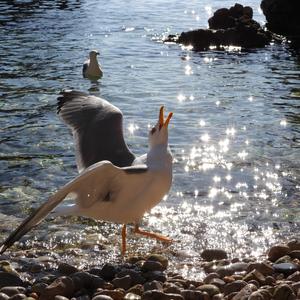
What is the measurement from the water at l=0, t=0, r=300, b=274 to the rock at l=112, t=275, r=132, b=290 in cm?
79

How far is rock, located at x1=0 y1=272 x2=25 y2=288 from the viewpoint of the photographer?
6160 mm

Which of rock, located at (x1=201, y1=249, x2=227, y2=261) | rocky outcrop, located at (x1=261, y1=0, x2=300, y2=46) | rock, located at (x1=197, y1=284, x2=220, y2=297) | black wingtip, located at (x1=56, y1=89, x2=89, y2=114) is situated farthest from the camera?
rocky outcrop, located at (x1=261, y1=0, x2=300, y2=46)

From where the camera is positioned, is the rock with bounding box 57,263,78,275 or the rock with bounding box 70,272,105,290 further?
the rock with bounding box 57,263,78,275

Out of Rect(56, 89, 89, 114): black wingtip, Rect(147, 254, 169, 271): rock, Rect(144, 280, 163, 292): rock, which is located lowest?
Rect(147, 254, 169, 271): rock

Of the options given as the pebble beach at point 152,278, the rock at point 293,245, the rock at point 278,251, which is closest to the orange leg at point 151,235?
the pebble beach at point 152,278

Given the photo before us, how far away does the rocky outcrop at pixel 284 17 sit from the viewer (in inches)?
Answer: 956

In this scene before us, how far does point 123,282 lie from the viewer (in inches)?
242

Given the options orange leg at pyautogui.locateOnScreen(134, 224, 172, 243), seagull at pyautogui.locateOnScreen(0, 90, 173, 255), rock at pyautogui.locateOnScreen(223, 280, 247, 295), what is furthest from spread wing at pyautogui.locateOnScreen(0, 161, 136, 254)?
rock at pyautogui.locateOnScreen(223, 280, 247, 295)

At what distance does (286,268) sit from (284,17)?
19192 mm

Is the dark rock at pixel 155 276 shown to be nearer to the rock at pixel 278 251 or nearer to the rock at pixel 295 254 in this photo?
the rock at pixel 278 251

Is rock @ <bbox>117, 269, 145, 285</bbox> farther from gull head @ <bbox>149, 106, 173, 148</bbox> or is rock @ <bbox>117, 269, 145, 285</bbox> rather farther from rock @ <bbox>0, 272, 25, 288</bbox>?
gull head @ <bbox>149, 106, 173, 148</bbox>

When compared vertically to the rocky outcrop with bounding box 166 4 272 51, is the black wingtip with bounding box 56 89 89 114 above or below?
above

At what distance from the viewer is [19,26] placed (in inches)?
929

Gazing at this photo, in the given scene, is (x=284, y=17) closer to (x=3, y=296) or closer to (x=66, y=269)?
(x=66, y=269)
